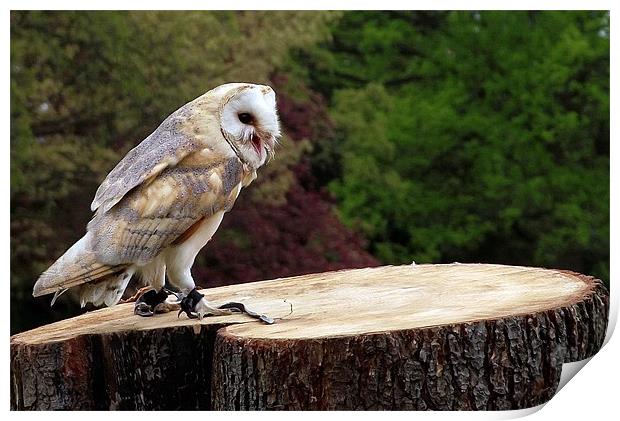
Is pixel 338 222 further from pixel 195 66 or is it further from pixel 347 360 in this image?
pixel 347 360

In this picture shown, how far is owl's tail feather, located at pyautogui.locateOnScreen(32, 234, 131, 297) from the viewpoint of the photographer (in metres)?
2.95

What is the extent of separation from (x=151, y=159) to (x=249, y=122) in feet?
1.02

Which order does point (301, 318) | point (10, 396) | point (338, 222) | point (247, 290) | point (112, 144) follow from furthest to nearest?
1. point (338, 222)
2. point (112, 144)
3. point (247, 290)
4. point (10, 396)
5. point (301, 318)

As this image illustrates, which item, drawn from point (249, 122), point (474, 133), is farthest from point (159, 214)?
point (474, 133)

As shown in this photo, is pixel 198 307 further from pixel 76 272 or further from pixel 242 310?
pixel 76 272

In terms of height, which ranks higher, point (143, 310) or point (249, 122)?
point (249, 122)

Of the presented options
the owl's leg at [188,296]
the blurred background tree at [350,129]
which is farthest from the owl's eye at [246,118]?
the blurred background tree at [350,129]

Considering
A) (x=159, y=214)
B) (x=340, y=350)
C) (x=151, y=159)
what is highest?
(x=151, y=159)

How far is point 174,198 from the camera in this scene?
9.71 ft

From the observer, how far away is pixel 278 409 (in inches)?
112

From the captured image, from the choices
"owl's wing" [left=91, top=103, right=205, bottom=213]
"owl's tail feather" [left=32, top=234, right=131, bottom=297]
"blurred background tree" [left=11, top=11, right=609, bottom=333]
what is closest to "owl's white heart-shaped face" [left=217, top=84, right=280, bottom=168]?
"owl's wing" [left=91, top=103, right=205, bottom=213]

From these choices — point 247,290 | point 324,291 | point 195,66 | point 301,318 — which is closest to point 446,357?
point 301,318

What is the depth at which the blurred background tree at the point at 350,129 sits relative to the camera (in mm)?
3758

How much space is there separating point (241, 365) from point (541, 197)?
1.74 m
